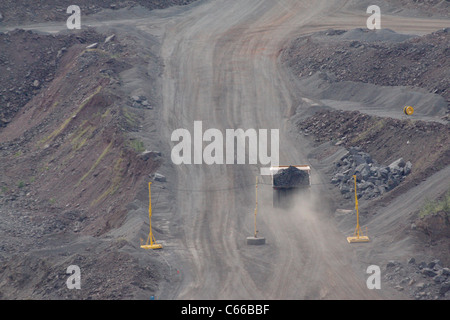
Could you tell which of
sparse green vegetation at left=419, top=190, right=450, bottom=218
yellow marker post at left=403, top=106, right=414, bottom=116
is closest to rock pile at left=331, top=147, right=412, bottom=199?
sparse green vegetation at left=419, top=190, right=450, bottom=218

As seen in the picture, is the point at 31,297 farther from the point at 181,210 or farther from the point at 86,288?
the point at 181,210

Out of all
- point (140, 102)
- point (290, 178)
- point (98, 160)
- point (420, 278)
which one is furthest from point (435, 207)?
point (140, 102)

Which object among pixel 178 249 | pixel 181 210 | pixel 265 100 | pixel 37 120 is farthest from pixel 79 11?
pixel 178 249

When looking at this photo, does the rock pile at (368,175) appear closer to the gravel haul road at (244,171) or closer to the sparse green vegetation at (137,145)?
the gravel haul road at (244,171)

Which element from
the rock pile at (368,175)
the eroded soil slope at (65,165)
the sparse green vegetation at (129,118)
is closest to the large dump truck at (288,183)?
the rock pile at (368,175)

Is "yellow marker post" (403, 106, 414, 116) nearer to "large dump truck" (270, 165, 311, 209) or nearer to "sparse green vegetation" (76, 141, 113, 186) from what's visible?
"large dump truck" (270, 165, 311, 209)

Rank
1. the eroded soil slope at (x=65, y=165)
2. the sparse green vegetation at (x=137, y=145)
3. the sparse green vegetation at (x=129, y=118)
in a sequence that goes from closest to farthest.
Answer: the eroded soil slope at (x=65, y=165), the sparse green vegetation at (x=137, y=145), the sparse green vegetation at (x=129, y=118)
